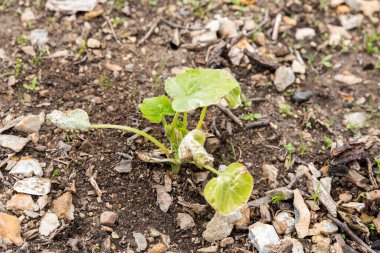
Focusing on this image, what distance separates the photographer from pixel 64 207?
2342 millimetres

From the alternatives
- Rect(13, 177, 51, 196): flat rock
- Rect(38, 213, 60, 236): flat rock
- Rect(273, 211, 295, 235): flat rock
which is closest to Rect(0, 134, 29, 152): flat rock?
Rect(13, 177, 51, 196): flat rock

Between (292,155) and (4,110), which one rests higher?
(4,110)

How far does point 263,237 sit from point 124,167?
0.76 metres

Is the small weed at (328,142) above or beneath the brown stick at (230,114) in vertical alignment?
beneath

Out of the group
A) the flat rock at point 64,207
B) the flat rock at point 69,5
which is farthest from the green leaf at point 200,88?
the flat rock at point 69,5

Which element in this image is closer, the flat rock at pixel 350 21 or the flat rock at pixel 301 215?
the flat rock at pixel 301 215

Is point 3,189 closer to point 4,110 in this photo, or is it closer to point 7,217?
point 7,217

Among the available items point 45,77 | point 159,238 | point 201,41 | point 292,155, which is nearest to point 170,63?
point 201,41

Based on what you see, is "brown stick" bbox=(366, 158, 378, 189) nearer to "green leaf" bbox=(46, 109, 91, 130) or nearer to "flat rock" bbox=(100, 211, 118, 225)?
"flat rock" bbox=(100, 211, 118, 225)

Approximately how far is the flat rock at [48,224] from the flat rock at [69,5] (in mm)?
1539

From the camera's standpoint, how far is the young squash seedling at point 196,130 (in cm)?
221

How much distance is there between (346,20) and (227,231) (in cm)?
200

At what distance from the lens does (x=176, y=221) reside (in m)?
2.43

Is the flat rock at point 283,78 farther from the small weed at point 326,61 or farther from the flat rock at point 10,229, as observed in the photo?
the flat rock at point 10,229
